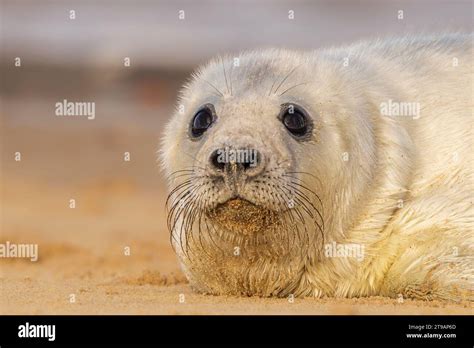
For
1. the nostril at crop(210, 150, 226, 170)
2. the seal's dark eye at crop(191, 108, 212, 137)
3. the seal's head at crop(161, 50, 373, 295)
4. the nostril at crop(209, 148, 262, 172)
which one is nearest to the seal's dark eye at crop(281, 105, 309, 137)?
the seal's head at crop(161, 50, 373, 295)

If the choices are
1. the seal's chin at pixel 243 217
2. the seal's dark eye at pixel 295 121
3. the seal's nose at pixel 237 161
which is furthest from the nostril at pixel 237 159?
the seal's dark eye at pixel 295 121

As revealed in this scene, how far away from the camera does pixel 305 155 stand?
24.1 ft

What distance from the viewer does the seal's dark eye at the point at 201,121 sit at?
7.48m

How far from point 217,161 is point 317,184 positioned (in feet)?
3.05

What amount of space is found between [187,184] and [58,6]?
29826 mm

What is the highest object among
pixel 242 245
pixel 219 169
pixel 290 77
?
pixel 290 77

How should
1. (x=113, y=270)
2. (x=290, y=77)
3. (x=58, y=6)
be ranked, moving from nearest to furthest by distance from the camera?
(x=290, y=77) → (x=113, y=270) → (x=58, y=6)

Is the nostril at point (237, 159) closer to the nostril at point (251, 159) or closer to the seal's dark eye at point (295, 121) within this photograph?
the nostril at point (251, 159)

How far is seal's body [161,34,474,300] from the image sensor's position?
704 centimetres

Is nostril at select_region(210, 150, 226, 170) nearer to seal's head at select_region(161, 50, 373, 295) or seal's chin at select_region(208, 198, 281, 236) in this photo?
seal's head at select_region(161, 50, 373, 295)

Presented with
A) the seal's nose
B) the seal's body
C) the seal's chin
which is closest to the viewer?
the seal's nose

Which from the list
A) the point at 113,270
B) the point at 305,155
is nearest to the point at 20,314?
the point at 305,155

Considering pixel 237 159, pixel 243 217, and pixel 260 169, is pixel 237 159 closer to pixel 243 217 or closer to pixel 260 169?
pixel 260 169

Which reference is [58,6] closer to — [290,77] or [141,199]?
[141,199]
